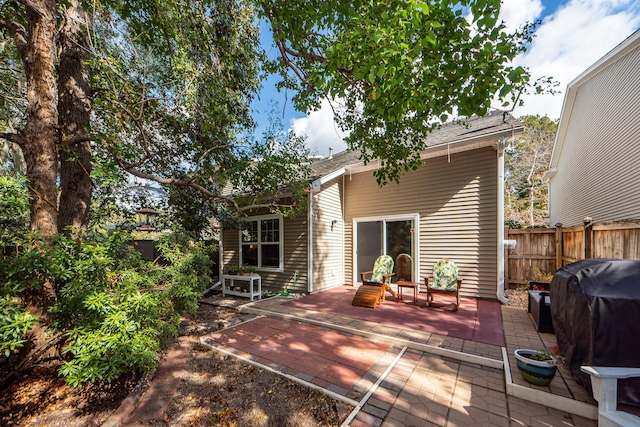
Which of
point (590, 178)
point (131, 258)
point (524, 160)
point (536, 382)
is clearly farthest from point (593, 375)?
point (524, 160)

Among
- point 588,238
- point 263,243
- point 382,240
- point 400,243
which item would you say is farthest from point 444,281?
point 263,243

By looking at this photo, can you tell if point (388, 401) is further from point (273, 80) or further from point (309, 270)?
point (273, 80)

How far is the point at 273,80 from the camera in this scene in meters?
5.76

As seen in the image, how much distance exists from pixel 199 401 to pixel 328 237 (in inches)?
215

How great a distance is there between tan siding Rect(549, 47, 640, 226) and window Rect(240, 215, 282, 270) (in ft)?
30.3

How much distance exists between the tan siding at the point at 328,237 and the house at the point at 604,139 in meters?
7.51

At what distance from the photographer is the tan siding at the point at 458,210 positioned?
240 inches

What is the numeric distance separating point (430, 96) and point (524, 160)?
2109 cm

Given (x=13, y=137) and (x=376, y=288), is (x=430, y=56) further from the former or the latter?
(x=13, y=137)

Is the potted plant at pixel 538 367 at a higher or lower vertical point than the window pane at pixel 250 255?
lower

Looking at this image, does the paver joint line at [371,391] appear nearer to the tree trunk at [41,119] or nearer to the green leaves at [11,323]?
the green leaves at [11,323]

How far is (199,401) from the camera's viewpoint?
2.62 meters

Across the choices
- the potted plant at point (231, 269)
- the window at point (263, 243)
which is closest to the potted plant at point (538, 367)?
the window at point (263, 243)

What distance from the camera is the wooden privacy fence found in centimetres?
488
